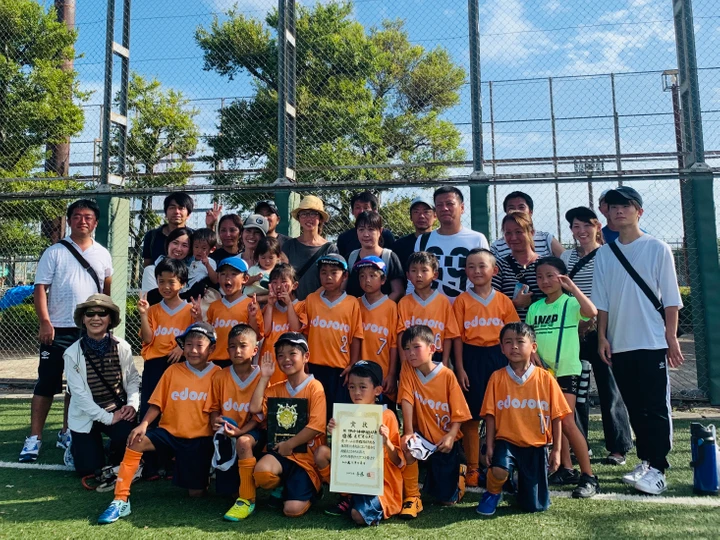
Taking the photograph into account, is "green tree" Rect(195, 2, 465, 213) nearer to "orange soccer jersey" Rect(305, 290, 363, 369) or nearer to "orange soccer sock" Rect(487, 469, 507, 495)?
"orange soccer jersey" Rect(305, 290, 363, 369)

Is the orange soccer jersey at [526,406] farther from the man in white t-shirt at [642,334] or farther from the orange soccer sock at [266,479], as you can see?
the orange soccer sock at [266,479]

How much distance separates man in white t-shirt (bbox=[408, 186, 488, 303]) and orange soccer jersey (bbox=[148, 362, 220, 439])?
5.37 feet

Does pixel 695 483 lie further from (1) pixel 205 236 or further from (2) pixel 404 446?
(1) pixel 205 236

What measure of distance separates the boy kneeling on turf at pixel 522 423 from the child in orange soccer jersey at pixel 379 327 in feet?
2.34

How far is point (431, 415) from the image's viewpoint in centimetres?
329

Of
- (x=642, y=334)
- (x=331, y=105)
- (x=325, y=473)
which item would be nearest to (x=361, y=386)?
(x=325, y=473)

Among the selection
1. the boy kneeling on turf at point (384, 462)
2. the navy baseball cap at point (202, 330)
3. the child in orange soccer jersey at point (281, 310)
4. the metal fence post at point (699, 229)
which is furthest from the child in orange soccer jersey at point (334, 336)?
the metal fence post at point (699, 229)

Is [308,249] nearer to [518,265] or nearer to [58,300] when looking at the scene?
[518,265]

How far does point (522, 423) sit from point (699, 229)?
3.44 meters

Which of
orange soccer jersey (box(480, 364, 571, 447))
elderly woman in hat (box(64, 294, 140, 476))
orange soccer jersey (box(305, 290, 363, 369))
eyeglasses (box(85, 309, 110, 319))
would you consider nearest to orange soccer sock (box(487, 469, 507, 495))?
orange soccer jersey (box(480, 364, 571, 447))

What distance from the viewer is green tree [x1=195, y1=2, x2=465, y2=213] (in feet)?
26.9

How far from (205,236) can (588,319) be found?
3.00 metres

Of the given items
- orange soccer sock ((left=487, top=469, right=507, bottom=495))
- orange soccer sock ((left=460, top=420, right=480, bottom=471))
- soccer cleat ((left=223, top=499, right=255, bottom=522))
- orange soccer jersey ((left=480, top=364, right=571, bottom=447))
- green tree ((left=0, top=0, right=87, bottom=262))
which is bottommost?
soccer cleat ((left=223, top=499, right=255, bottom=522))

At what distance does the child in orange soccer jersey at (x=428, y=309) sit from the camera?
3604 mm
